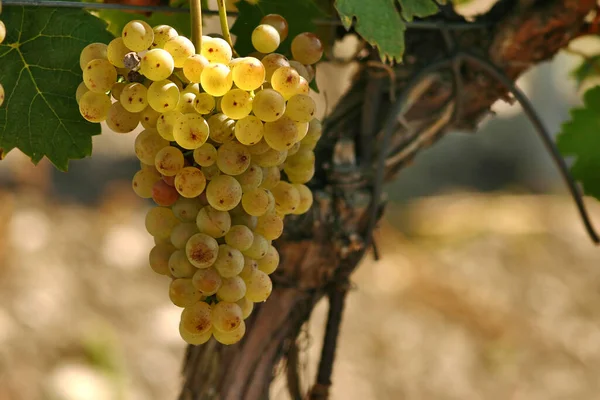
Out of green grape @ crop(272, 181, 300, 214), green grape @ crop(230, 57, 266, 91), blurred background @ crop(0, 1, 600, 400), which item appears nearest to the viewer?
green grape @ crop(230, 57, 266, 91)

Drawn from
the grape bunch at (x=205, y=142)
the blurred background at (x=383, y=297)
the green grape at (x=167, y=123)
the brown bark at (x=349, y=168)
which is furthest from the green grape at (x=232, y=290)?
the blurred background at (x=383, y=297)

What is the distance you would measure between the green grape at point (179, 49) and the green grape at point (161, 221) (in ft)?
0.35

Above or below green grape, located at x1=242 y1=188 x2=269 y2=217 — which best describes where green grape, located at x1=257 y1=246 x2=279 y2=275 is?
below

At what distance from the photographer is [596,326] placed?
2.78m

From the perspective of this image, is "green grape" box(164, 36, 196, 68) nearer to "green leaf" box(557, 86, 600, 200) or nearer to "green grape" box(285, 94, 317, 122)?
"green grape" box(285, 94, 317, 122)

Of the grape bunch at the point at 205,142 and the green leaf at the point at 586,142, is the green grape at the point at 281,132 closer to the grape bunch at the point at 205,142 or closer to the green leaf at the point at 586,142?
the grape bunch at the point at 205,142

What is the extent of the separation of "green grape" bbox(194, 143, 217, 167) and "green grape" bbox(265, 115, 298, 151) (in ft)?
0.12

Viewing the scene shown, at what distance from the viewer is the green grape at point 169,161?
0.51 meters

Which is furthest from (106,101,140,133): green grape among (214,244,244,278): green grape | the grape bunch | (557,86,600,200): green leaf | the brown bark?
(557,86,600,200): green leaf

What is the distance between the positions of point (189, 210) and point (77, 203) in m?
2.88

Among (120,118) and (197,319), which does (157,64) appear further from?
(197,319)

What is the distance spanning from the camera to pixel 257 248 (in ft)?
1.84

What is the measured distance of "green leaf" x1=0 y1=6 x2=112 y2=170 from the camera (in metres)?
0.61

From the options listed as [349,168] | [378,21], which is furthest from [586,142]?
[378,21]
